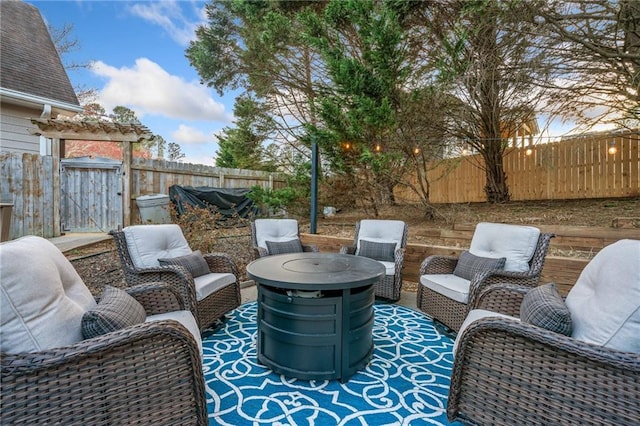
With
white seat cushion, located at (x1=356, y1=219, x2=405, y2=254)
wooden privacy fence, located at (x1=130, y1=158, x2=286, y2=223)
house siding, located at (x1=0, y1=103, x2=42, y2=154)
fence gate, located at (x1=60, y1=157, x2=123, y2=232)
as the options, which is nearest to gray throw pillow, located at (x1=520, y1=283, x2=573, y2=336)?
white seat cushion, located at (x1=356, y1=219, x2=405, y2=254)

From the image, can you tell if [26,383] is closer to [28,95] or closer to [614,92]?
[614,92]

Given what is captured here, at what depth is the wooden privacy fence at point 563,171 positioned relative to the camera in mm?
5457

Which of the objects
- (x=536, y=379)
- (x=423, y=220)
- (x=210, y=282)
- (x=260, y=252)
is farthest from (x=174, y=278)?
(x=423, y=220)

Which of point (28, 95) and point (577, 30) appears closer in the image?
point (577, 30)

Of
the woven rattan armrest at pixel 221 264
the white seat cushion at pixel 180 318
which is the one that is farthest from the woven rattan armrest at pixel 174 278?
the woven rattan armrest at pixel 221 264

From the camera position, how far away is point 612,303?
4.48 ft

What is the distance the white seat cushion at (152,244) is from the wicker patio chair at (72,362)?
113 centimetres

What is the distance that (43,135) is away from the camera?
233 inches

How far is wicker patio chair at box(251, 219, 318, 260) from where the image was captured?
3816 millimetres

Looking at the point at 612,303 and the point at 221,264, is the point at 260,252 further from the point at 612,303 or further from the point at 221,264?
the point at 612,303

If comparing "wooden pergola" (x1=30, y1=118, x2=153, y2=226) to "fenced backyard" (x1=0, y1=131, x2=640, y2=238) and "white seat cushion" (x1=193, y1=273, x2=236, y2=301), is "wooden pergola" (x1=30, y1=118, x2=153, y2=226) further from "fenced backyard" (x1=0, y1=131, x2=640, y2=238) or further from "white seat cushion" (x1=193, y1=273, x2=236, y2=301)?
"white seat cushion" (x1=193, y1=273, x2=236, y2=301)

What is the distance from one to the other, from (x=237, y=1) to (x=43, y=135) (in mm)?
→ 4554

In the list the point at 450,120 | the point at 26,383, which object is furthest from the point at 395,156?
the point at 26,383

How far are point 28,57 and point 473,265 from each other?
906cm
